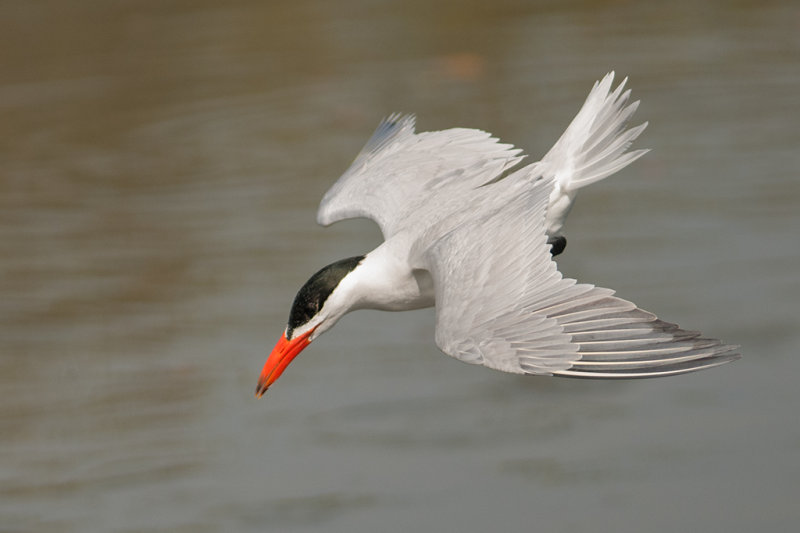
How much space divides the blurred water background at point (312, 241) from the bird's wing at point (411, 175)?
246 centimetres

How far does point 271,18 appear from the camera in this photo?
1579 centimetres

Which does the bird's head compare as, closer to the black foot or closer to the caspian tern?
the caspian tern

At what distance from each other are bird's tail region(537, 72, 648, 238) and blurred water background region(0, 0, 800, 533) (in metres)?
3.17

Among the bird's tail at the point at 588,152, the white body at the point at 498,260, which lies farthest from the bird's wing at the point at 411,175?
the bird's tail at the point at 588,152

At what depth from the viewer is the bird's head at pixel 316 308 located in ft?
17.2

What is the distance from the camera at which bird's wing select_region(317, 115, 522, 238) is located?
18.7 feet

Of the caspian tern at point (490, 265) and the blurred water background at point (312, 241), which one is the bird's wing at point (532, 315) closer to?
the caspian tern at point (490, 265)

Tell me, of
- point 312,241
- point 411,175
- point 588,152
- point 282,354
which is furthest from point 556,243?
point 312,241

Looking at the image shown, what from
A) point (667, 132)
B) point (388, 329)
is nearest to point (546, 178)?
point (388, 329)

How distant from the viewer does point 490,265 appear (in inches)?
180

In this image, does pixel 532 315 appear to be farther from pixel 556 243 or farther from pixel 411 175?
pixel 411 175

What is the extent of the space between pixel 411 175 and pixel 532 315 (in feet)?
6.19

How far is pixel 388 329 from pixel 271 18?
6.77 metres

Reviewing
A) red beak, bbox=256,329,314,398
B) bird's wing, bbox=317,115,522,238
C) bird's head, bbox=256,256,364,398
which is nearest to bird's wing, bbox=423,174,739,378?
bird's head, bbox=256,256,364,398
